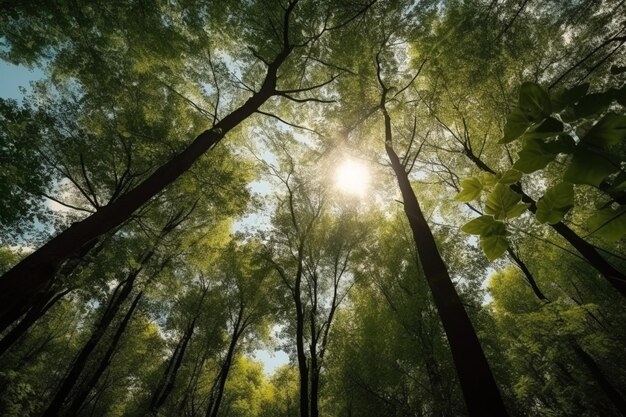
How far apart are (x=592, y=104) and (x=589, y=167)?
15 cm

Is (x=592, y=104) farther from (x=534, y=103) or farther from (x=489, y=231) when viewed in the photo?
(x=489, y=231)

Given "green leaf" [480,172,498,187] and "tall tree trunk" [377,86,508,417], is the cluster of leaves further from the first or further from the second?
"tall tree trunk" [377,86,508,417]

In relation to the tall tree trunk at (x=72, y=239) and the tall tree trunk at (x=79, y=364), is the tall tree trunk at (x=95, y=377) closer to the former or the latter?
the tall tree trunk at (x=79, y=364)

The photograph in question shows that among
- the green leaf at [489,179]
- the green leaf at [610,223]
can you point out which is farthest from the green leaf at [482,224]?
the green leaf at [610,223]

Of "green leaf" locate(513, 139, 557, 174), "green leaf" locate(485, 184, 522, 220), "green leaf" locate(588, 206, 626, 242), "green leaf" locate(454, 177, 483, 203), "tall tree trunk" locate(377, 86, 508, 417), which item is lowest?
"green leaf" locate(588, 206, 626, 242)

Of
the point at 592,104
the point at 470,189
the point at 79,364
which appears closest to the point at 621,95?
the point at 592,104

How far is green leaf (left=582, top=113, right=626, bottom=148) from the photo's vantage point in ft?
1.89

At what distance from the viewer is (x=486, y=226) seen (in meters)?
0.88

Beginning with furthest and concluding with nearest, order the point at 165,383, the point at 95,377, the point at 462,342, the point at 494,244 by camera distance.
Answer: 1. the point at 165,383
2. the point at 95,377
3. the point at 462,342
4. the point at 494,244

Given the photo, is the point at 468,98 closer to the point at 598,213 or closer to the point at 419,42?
the point at 419,42

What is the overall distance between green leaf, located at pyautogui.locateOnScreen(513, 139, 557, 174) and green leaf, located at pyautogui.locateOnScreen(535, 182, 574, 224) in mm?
81

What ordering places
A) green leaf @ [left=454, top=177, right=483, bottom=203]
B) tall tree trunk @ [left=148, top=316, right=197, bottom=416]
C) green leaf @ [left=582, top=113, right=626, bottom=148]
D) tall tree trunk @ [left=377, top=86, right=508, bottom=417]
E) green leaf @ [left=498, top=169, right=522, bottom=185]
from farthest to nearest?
tall tree trunk @ [left=148, top=316, right=197, bottom=416] < tall tree trunk @ [left=377, top=86, right=508, bottom=417] < green leaf @ [left=454, top=177, right=483, bottom=203] < green leaf @ [left=498, top=169, right=522, bottom=185] < green leaf @ [left=582, top=113, right=626, bottom=148]

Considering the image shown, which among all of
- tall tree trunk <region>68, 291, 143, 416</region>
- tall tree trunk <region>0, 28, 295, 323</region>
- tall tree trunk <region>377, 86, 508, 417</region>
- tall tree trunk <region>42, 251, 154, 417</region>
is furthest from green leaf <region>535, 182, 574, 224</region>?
tall tree trunk <region>68, 291, 143, 416</region>

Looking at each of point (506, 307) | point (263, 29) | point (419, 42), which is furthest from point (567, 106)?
point (506, 307)
